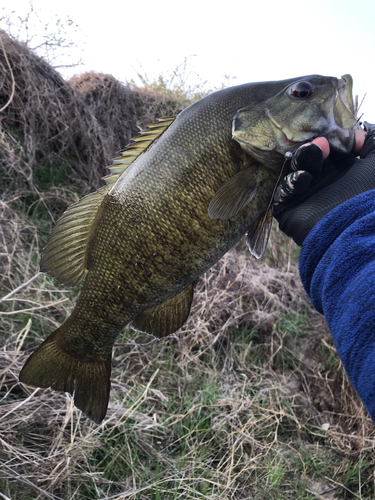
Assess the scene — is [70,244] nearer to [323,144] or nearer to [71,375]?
[71,375]

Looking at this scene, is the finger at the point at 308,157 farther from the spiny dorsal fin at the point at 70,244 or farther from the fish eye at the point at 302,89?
the spiny dorsal fin at the point at 70,244

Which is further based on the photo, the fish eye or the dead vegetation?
the dead vegetation

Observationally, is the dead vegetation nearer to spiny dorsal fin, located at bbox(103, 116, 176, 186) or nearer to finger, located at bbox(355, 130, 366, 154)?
spiny dorsal fin, located at bbox(103, 116, 176, 186)

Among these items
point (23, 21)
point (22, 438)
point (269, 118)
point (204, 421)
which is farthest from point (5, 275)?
point (23, 21)

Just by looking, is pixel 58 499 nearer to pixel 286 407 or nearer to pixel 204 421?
pixel 204 421

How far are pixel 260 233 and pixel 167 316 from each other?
1.79 feet

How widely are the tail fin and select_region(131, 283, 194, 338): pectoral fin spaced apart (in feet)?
0.73

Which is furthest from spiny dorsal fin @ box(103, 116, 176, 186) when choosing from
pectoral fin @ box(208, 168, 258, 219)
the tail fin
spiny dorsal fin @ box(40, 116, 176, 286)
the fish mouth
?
the tail fin

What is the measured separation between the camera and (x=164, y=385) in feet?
9.61

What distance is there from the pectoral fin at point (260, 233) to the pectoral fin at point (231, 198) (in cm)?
20

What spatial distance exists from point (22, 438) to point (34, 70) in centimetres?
411

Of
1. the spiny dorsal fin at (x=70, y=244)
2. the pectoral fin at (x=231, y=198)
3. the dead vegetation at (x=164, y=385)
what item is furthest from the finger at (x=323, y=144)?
the dead vegetation at (x=164, y=385)

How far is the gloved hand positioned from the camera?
1528 millimetres

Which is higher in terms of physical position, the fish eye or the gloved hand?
the fish eye
